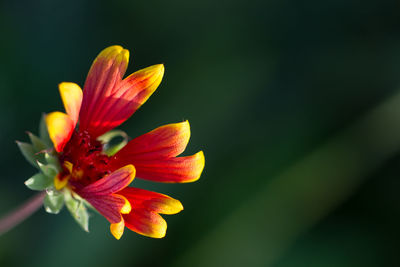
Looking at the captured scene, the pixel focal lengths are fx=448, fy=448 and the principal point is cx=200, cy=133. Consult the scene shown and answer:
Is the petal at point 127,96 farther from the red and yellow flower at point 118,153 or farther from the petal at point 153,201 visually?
the petal at point 153,201

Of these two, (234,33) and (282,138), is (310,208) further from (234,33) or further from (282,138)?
(234,33)

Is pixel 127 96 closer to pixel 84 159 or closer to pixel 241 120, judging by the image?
pixel 84 159

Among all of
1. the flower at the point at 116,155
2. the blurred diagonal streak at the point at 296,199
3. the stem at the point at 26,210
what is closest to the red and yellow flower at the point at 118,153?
the flower at the point at 116,155

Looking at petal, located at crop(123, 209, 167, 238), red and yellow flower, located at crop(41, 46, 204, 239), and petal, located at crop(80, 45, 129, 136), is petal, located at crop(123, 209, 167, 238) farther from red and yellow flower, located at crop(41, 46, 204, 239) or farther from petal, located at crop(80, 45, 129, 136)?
petal, located at crop(80, 45, 129, 136)

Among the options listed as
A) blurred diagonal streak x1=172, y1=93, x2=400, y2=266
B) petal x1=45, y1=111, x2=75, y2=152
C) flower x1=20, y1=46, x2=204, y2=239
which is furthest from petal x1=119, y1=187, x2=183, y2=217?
blurred diagonal streak x1=172, y1=93, x2=400, y2=266

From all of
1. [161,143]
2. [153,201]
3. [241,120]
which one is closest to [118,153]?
[161,143]

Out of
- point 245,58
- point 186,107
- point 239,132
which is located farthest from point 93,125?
point 245,58
